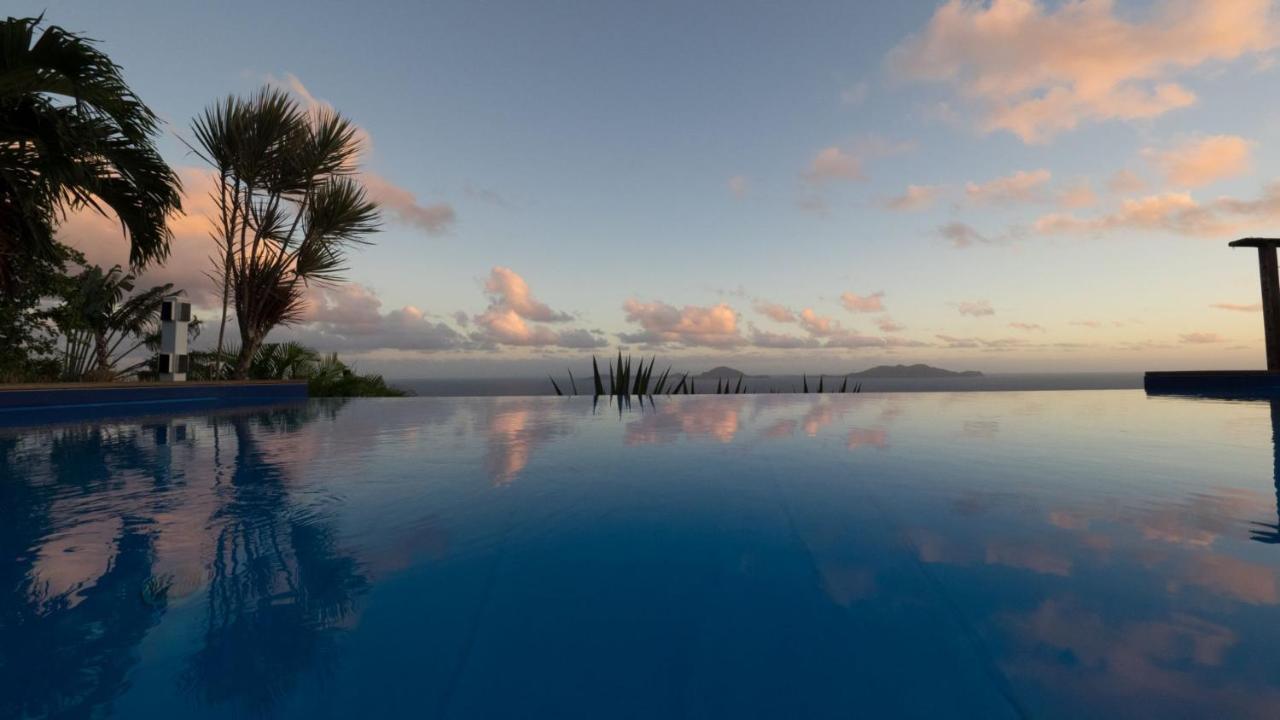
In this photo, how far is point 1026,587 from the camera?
5.73 ft

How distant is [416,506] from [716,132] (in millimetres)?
13193

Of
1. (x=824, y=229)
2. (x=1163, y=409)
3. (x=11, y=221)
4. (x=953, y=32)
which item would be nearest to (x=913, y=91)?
(x=953, y=32)

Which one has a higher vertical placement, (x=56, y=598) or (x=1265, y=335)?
(x=1265, y=335)

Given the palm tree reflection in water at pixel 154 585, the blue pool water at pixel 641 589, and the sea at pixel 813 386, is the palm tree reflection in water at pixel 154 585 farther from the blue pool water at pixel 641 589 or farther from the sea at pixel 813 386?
the sea at pixel 813 386

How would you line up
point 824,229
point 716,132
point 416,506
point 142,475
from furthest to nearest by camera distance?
point 824,229 < point 716,132 < point 142,475 < point 416,506

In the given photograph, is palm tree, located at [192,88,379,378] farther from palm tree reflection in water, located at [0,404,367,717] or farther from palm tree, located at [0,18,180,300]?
palm tree reflection in water, located at [0,404,367,717]

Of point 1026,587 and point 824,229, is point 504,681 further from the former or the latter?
point 824,229

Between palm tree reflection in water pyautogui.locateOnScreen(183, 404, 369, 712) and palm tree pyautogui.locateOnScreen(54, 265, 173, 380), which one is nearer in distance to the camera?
palm tree reflection in water pyautogui.locateOnScreen(183, 404, 369, 712)

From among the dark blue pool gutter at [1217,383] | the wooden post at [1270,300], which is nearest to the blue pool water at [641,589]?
the dark blue pool gutter at [1217,383]

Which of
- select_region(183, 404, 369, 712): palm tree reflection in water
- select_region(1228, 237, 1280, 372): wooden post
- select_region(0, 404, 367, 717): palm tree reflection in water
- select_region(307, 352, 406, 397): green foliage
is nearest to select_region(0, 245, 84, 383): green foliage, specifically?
select_region(307, 352, 406, 397): green foliage

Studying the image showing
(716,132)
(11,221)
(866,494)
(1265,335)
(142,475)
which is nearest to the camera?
(866,494)

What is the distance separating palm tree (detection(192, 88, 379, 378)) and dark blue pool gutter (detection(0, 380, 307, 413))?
1.84ft

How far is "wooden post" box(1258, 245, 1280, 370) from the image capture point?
10648 mm

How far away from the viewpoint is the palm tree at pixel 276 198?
9.59 meters
